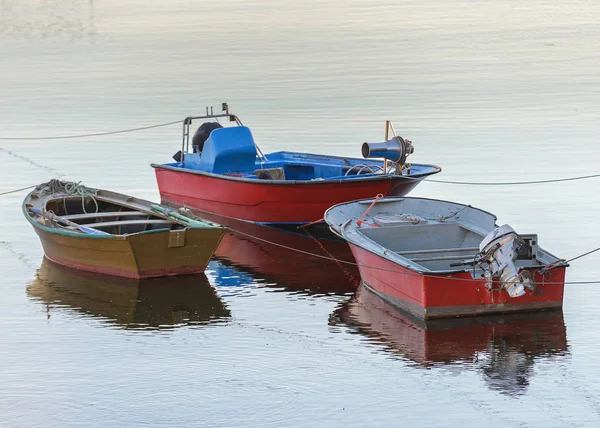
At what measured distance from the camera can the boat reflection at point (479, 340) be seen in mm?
13070

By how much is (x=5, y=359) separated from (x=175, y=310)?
8.23ft

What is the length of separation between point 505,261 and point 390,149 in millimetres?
5752

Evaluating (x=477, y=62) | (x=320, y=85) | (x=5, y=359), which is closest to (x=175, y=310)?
(x=5, y=359)

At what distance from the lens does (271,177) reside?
69.1ft

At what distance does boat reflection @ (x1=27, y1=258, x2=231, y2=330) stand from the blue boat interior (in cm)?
438

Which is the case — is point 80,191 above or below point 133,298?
above

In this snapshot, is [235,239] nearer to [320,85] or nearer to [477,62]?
[320,85]

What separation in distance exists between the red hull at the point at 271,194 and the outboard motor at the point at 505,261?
5093 mm

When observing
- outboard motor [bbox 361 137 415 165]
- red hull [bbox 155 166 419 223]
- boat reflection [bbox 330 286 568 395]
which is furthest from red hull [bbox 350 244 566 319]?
outboard motor [bbox 361 137 415 165]

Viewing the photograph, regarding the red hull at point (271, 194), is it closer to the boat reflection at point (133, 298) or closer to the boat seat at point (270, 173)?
the boat seat at point (270, 173)

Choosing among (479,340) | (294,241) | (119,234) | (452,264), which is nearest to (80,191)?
(119,234)

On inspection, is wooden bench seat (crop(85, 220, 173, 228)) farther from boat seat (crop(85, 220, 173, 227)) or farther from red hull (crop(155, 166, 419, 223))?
red hull (crop(155, 166, 419, 223))

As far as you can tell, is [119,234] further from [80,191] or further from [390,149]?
[390,149]

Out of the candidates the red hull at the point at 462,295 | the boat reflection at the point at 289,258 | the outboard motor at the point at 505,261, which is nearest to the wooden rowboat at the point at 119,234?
the boat reflection at the point at 289,258
